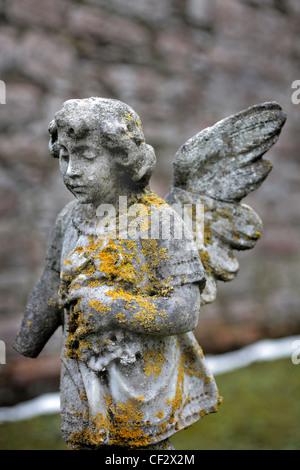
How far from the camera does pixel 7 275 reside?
2785mm

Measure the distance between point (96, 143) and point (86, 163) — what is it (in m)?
0.05

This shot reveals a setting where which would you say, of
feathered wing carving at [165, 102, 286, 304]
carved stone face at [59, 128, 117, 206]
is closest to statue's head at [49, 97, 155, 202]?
carved stone face at [59, 128, 117, 206]

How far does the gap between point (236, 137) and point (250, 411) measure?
185cm

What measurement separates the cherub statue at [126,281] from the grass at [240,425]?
1.15 meters

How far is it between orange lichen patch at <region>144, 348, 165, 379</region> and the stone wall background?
1.69 m

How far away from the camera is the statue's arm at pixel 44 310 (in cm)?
143

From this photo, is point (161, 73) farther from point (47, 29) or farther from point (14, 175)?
point (14, 175)

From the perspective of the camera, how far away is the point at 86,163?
3.92 ft

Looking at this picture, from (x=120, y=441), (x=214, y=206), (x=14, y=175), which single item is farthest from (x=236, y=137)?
(x=14, y=175)

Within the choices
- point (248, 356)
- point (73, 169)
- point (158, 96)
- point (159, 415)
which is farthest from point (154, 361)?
point (248, 356)

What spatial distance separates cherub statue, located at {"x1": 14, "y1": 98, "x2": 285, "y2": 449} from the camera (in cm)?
118

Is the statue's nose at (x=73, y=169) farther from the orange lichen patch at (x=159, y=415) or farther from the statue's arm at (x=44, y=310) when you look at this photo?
the orange lichen patch at (x=159, y=415)

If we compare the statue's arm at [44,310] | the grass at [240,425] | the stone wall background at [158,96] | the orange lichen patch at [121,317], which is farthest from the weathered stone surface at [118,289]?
the stone wall background at [158,96]

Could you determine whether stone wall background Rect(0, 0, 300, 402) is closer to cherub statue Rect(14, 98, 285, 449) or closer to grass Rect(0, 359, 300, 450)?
grass Rect(0, 359, 300, 450)
